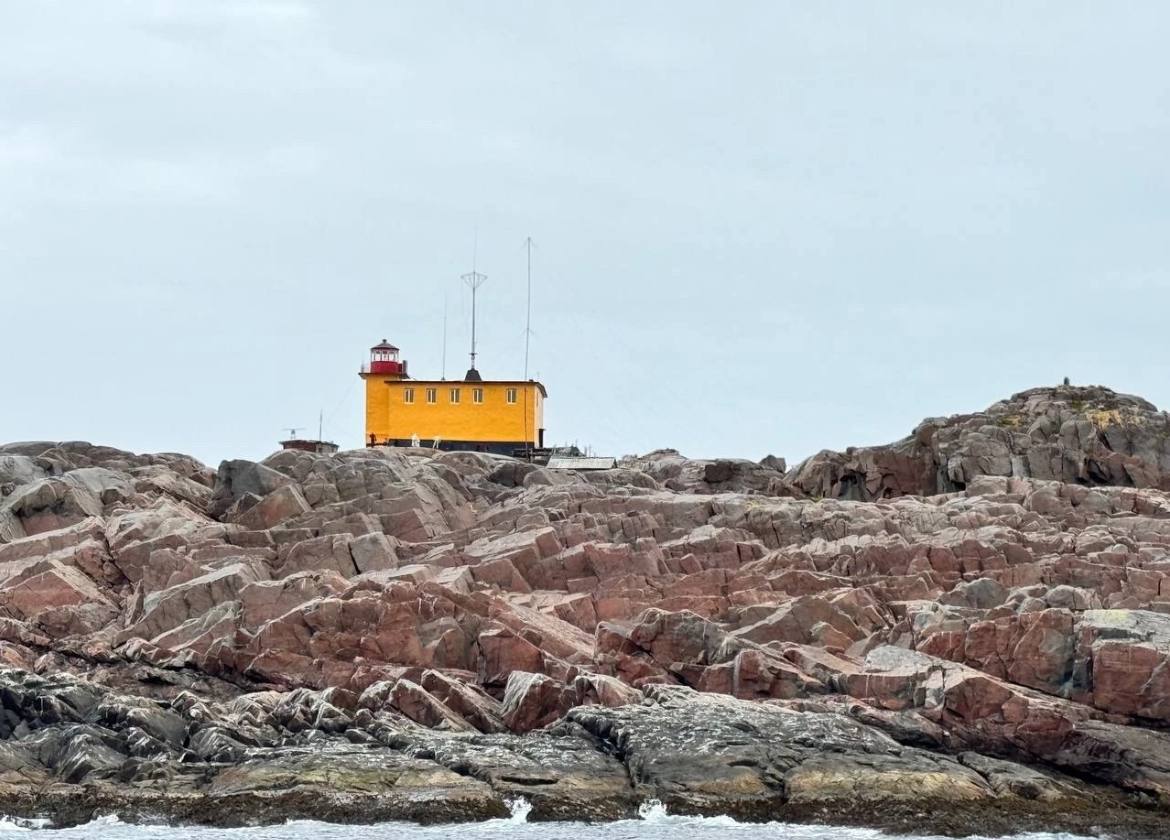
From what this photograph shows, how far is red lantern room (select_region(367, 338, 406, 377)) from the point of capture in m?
91.5

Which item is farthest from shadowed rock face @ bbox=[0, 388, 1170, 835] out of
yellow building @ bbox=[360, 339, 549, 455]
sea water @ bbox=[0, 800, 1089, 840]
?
yellow building @ bbox=[360, 339, 549, 455]

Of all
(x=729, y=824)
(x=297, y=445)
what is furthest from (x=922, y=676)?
(x=297, y=445)

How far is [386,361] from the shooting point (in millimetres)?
91938

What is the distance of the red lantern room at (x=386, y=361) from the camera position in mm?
91500

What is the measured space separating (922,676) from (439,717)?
1267 centimetres

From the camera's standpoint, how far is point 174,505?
226ft

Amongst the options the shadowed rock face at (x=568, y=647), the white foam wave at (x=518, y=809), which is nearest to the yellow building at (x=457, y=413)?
the shadowed rock face at (x=568, y=647)

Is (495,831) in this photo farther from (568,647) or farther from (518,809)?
(568,647)

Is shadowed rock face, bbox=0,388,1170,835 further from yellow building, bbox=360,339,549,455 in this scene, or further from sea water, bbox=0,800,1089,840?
yellow building, bbox=360,339,549,455

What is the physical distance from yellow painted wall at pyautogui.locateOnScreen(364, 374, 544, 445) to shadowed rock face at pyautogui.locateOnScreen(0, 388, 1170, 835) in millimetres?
14931

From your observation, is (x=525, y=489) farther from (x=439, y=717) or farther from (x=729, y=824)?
(x=729, y=824)

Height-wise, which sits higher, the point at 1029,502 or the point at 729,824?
the point at 1029,502

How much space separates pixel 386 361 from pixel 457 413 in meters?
4.82

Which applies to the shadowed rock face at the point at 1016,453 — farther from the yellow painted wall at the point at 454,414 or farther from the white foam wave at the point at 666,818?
the white foam wave at the point at 666,818
